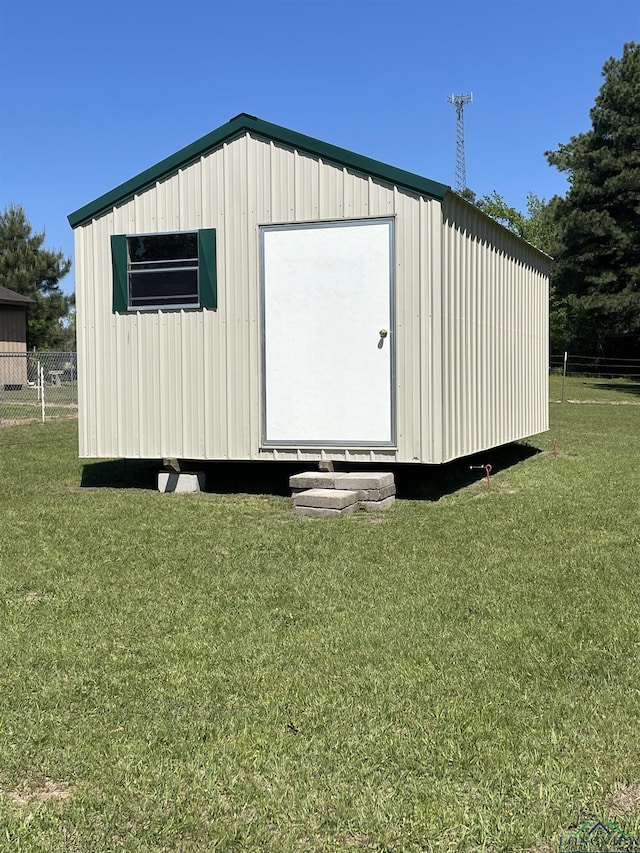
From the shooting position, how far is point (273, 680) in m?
3.57

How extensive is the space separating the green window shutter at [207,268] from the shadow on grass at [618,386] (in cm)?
2144

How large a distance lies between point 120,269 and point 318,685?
6.56 metres

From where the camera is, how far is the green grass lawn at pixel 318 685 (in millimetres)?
2537

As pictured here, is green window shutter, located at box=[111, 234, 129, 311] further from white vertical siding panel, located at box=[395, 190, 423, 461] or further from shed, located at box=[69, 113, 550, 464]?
white vertical siding panel, located at box=[395, 190, 423, 461]

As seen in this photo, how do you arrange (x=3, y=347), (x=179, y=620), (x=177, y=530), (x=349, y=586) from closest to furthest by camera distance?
(x=179, y=620) < (x=349, y=586) < (x=177, y=530) < (x=3, y=347)

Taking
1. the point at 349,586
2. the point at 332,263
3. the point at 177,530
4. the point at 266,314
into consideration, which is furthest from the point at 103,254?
the point at 349,586

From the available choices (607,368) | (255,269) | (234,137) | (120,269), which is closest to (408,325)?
(255,269)

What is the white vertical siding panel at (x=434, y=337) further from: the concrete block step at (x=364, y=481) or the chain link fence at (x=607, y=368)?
the chain link fence at (x=607, y=368)

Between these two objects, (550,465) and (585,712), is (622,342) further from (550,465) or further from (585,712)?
(585,712)

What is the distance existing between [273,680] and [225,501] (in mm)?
5083

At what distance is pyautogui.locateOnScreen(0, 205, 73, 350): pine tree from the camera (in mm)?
39469

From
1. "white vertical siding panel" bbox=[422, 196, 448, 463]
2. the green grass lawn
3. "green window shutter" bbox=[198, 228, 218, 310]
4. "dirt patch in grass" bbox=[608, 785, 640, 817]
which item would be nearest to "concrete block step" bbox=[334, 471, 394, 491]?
"white vertical siding panel" bbox=[422, 196, 448, 463]

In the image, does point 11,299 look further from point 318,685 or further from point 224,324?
point 318,685

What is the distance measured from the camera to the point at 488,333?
9695 millimetres
